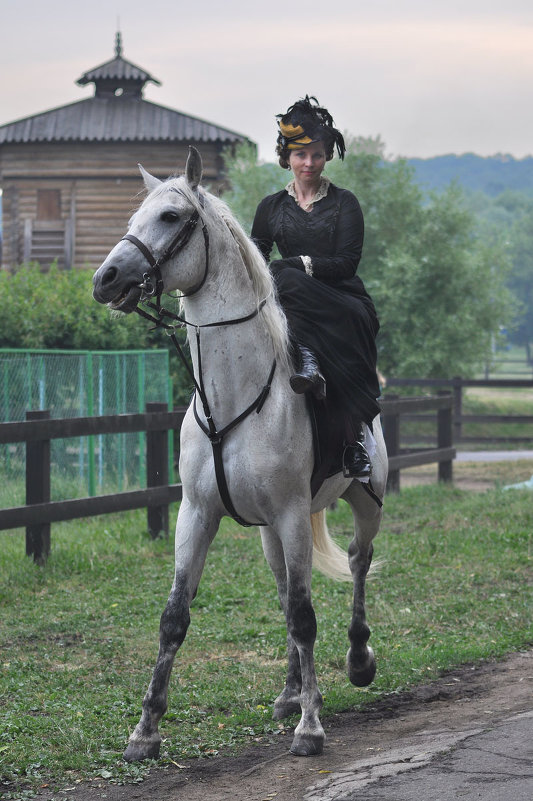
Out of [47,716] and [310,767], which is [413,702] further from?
[47,716]

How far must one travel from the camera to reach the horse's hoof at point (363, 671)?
5.77 m

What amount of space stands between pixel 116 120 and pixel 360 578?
2733 cm

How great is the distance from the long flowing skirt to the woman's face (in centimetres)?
54

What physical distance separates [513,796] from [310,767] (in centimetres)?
98

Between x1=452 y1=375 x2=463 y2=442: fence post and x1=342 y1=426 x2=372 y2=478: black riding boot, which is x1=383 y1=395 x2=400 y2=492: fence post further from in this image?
x1=452 y1=375 x2=463 y2=442: fence post

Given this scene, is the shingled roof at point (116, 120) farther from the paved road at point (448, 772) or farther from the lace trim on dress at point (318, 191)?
the paved road at point (448, 772)

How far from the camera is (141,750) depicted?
4.61 meters

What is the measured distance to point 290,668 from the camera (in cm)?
543

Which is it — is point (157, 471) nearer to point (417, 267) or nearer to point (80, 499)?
point (80, 499)

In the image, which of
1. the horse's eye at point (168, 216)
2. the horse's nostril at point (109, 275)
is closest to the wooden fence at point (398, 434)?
the horse's eye at point (168, 216)

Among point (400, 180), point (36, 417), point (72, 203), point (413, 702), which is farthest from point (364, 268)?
point (413, 702)

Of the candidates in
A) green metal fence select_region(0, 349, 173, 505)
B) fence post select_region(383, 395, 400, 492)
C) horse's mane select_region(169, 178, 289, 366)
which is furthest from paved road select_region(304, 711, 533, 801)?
fence post select_region(383, 395, 400, 492)

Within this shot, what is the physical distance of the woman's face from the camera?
17.8ft

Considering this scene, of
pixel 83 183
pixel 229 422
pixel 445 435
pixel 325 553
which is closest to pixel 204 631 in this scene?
pixel 325 553
